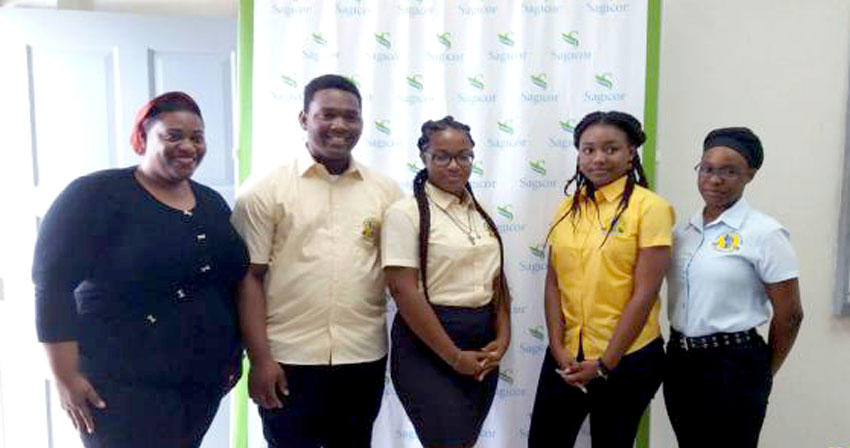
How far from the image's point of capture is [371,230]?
5.97 ft

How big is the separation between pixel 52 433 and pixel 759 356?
2736mm

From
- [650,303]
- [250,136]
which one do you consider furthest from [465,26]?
[650,303]

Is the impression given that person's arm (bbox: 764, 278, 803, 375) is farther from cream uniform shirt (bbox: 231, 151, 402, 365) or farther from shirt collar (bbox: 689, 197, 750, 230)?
cream uniform shirt (bbox: 231, 151, 402, 365)

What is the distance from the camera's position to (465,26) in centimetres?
233

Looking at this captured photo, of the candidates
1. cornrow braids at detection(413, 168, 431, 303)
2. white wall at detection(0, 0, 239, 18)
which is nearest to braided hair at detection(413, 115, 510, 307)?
cornrow braids at detection(413, 168, 431, 303)

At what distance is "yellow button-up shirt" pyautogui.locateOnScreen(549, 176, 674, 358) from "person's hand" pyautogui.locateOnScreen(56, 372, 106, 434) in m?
1.34

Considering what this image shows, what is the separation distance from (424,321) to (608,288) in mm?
570

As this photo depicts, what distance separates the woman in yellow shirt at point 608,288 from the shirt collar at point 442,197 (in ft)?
1.14

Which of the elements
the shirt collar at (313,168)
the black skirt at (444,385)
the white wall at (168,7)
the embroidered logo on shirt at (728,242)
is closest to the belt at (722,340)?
the embroidered logo on shirt at (728,242)

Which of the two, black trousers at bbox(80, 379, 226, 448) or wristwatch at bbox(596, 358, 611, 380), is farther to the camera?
wristwatch at bbox(596, 358, 611, 380)

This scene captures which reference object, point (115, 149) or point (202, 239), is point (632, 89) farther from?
point (115, 149)

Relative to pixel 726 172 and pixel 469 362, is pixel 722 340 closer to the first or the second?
pixel 726 172

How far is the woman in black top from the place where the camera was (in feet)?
4.67

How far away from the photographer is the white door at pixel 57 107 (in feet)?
7.97
